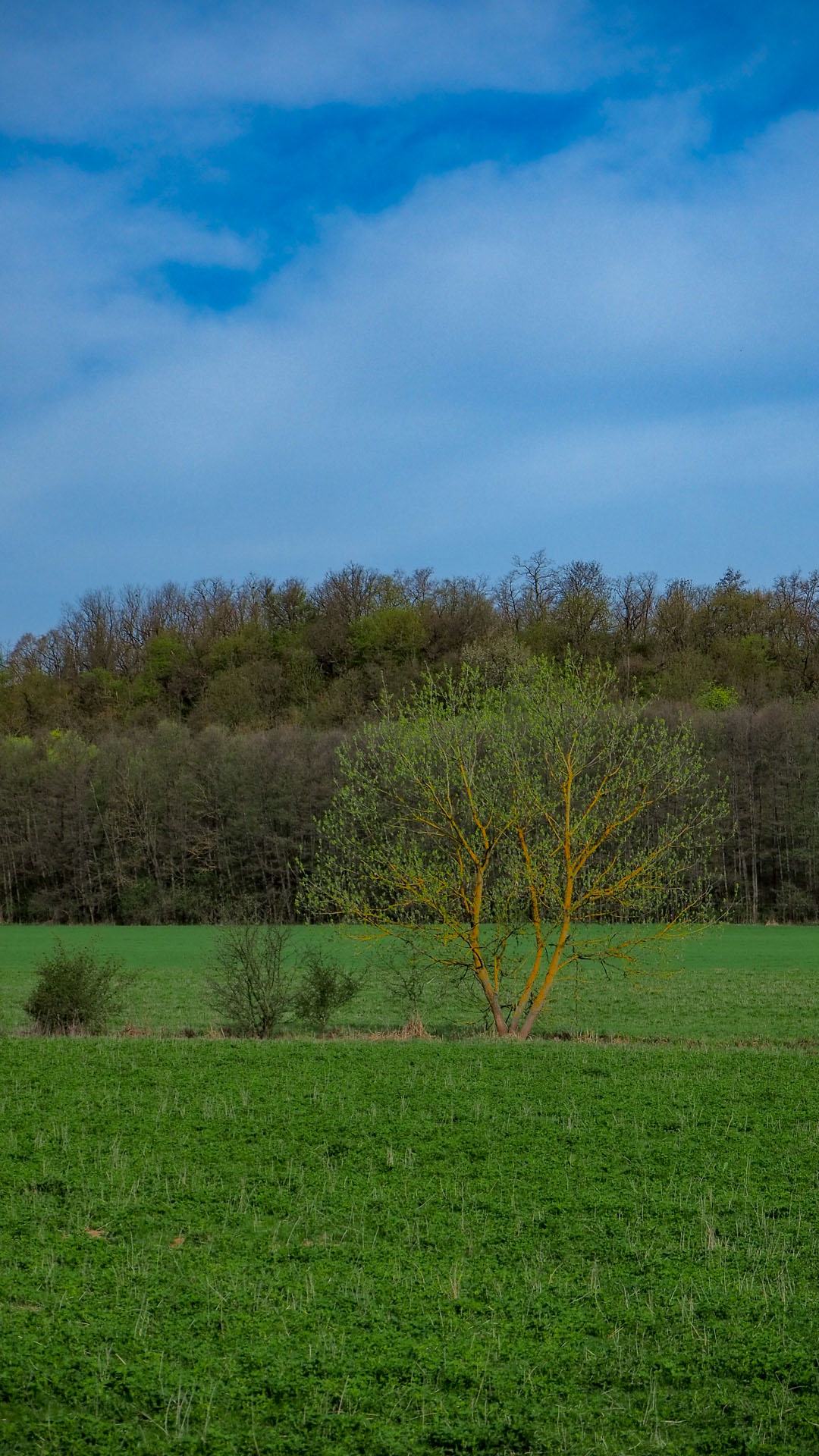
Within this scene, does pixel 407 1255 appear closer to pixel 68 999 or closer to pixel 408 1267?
pixel 408 1267

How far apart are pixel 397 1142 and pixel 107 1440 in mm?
5668

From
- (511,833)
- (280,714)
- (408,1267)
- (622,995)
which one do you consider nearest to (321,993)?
(511,833)

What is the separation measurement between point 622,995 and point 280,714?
64571mm

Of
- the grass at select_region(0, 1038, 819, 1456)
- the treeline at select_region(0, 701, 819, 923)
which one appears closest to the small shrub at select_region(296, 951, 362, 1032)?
the grass at select_region(0, 1038, 819, 1456)

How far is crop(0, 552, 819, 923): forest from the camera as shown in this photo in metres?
65.9

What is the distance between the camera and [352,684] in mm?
95000

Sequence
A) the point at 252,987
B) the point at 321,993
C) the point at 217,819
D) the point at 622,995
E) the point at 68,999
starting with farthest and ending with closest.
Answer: the point at 217,819 → the point at 622,995 → the point at 321,993 → the point at 252,987 → the point at 68,999

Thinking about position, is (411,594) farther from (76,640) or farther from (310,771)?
(310,771)

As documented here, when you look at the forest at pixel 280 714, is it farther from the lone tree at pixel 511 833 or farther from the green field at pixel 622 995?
the lone tree at pixel 511 833

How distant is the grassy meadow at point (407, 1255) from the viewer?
5301 mm

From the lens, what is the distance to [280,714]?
3789 inches

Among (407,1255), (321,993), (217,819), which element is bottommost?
(321,993)

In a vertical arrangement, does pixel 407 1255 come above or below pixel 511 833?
below

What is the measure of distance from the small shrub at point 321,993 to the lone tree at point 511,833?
119 cm
